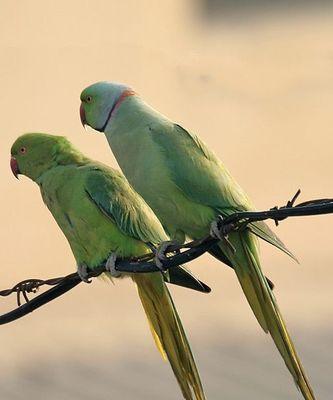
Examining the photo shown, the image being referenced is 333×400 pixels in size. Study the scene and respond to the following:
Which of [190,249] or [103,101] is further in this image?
[103,101]

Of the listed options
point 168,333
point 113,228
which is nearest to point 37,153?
point 113,228

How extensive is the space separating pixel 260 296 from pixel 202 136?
4.53 metres

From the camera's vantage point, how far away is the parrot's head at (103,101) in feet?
18.1

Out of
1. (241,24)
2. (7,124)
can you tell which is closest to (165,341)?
(7,124)

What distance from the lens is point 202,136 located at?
9570mm

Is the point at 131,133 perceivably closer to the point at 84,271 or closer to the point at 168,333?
the point at 84,271

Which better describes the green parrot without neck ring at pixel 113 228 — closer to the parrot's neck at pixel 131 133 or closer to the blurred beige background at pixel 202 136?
the parrot's neck at pixel 131 133

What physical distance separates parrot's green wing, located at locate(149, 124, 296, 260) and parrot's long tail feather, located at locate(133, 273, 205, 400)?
11.1 inches

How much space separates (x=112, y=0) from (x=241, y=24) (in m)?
0.81

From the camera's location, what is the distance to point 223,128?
988cm

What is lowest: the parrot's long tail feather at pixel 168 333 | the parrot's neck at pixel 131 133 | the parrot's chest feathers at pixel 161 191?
the parrot's long tail feather at pixel 168 333

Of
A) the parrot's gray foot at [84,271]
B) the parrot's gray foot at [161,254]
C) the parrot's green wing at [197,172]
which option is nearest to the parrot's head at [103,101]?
the parrot's green wing at [197,172]

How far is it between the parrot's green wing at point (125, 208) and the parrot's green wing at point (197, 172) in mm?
159

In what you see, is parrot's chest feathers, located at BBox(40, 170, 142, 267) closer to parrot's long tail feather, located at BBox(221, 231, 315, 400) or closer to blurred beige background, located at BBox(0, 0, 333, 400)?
parrot's long tail feather, located at BBox(221, 231, 315, 400)
